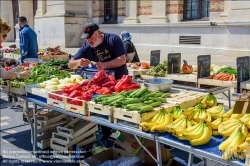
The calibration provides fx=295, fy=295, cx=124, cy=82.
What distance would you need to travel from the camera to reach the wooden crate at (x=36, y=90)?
4.29m

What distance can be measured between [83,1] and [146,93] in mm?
15198

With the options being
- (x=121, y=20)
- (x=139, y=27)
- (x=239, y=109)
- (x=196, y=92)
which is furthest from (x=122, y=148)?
(x=121, y=20)

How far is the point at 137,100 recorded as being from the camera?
345 centimetres

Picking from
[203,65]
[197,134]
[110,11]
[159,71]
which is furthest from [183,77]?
[110,11]

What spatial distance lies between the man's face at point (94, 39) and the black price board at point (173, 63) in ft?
7.73

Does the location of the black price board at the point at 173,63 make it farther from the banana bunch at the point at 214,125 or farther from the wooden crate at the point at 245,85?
the banana bunch at the point at 214,125

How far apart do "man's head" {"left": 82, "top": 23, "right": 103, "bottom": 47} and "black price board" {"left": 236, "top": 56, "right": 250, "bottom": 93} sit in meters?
2.38

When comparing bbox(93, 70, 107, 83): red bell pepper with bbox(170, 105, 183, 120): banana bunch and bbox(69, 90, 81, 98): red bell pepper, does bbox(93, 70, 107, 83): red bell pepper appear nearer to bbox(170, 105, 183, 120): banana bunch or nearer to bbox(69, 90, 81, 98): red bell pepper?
bbox(69, 90, 81, 98): red bell pepper

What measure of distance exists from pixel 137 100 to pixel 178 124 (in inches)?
25.6

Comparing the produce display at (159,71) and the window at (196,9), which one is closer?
the produce display at (159,71)

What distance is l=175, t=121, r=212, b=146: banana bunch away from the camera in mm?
2660

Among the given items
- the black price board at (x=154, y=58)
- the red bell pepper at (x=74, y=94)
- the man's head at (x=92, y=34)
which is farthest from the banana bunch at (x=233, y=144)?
the black price board at (x=154, y=58)

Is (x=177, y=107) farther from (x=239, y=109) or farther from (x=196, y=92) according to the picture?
(x=196, y=92)

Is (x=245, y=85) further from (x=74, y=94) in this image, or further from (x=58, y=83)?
(x=58, y=83)
